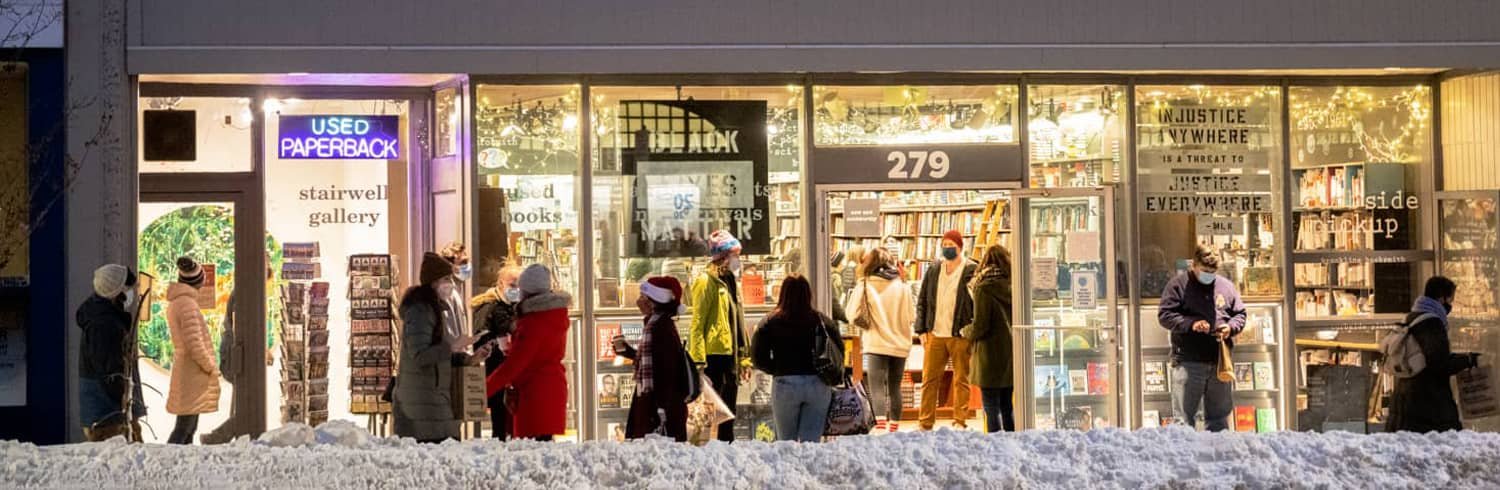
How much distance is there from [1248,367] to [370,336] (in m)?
6.52

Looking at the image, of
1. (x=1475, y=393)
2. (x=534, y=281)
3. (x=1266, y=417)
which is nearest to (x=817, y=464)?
(x=534, y=281)

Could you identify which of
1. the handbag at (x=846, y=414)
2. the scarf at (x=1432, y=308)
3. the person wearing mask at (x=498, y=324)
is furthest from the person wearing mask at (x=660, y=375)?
the scarf at (x=1432, y=308)

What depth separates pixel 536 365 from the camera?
9.52m

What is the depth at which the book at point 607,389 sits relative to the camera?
12047 mm

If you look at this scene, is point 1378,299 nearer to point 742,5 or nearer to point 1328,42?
point 1328,42

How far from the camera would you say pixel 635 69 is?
11523 millimetres

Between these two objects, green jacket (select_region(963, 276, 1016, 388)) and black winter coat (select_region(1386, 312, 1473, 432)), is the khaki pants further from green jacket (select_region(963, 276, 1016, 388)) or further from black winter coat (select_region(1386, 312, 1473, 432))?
black winter coat (select_region(1386, 312, 1473, 432))

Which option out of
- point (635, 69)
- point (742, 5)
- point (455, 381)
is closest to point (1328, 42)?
point (742, 5)

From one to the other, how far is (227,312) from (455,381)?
9.50ft

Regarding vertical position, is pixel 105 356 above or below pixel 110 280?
below

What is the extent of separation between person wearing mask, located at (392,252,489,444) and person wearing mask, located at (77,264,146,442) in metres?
1.69

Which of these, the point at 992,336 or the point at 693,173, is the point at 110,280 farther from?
the point at 992,336

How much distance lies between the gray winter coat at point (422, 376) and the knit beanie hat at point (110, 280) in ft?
5.67

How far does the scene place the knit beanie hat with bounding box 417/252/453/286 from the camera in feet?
32.0
